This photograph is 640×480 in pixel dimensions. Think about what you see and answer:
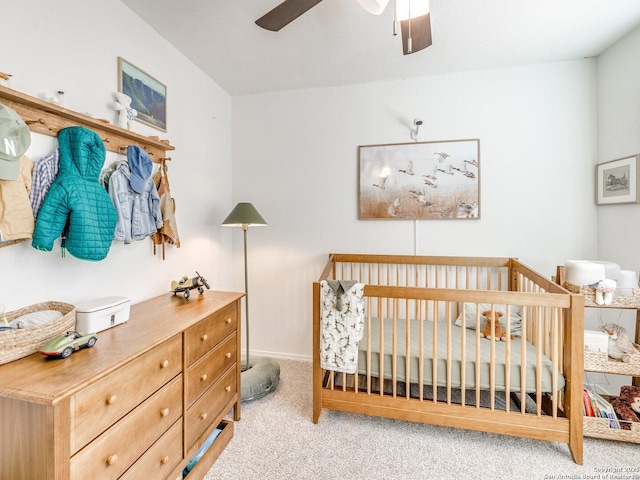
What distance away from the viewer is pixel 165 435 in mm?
1295

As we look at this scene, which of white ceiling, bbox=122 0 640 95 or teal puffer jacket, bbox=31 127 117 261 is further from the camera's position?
white ceiling, bbox=122 0 640 95

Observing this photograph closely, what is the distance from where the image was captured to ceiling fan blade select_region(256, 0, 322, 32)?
128 centimetres

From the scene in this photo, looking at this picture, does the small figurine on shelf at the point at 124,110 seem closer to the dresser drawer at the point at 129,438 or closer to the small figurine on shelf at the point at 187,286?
the small figurine on shelf at the point at 187,286

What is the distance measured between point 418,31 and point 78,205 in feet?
5.65

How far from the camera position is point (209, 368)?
63.9 inches

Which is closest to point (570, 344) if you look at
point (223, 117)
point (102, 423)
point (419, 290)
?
point (419, 290)

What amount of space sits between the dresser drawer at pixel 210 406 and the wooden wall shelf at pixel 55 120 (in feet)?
Answer: 4.70

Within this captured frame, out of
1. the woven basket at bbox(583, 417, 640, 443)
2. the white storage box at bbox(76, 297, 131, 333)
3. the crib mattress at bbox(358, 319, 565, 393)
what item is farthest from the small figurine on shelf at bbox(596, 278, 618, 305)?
the white storage box at bbox(76, 297, 131, 333)

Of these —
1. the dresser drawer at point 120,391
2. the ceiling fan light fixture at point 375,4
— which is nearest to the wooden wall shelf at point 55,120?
the dresser drawer at point 120,391

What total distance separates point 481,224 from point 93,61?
2.88 metres

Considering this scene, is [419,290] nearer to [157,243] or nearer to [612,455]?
[612,455]

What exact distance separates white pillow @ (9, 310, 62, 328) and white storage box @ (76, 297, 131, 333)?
0.26ft

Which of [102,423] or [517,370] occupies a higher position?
[102,423]

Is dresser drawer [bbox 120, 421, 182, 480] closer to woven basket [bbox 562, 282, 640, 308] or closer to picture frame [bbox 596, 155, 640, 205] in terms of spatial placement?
woven basket [bbox 562, 282, 640, 308]
